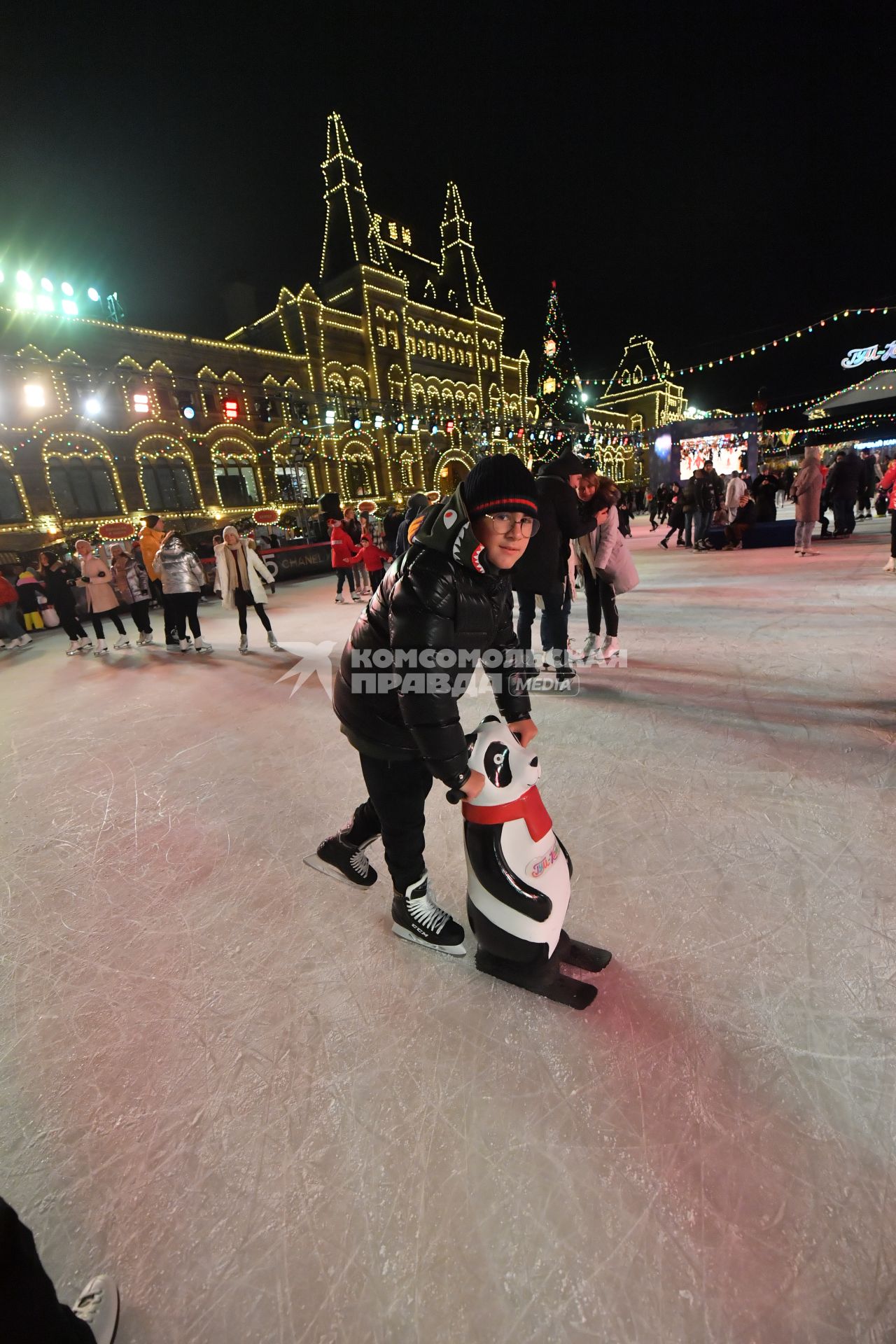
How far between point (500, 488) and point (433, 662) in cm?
43

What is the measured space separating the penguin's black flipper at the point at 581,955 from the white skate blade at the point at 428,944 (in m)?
0.32

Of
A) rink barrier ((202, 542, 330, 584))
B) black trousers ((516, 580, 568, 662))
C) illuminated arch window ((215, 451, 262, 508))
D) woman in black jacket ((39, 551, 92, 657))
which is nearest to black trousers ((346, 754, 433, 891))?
black trousers ((516, 580, 568, 662))

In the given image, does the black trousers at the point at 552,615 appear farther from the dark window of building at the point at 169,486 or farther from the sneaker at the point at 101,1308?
the dark window of building at the point at 169,486

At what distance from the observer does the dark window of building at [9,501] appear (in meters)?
16.8

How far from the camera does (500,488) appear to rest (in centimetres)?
123

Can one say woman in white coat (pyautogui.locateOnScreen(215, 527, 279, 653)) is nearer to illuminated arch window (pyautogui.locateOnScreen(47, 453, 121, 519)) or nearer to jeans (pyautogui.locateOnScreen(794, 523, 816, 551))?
jeans (pyautogui.locateOnScreen(794, 523, 816, 551))

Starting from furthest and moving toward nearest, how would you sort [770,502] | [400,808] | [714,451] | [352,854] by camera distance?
[714,451]
[770,502]
[352,854]
[400,808]

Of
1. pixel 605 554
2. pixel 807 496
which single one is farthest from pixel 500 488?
pixel 807 496

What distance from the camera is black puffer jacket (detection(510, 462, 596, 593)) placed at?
3439 millimetres

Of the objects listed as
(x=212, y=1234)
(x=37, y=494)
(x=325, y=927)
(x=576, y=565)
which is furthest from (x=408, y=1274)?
(x=37, y=494)

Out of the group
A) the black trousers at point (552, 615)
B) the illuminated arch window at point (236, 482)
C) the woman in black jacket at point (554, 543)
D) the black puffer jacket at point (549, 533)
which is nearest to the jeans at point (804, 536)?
the woman in black jacket at point (554, 543)

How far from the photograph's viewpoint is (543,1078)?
1298 mm

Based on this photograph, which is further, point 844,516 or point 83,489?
point 83,489

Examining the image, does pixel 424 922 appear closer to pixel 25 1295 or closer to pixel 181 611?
pixel 25 1295
